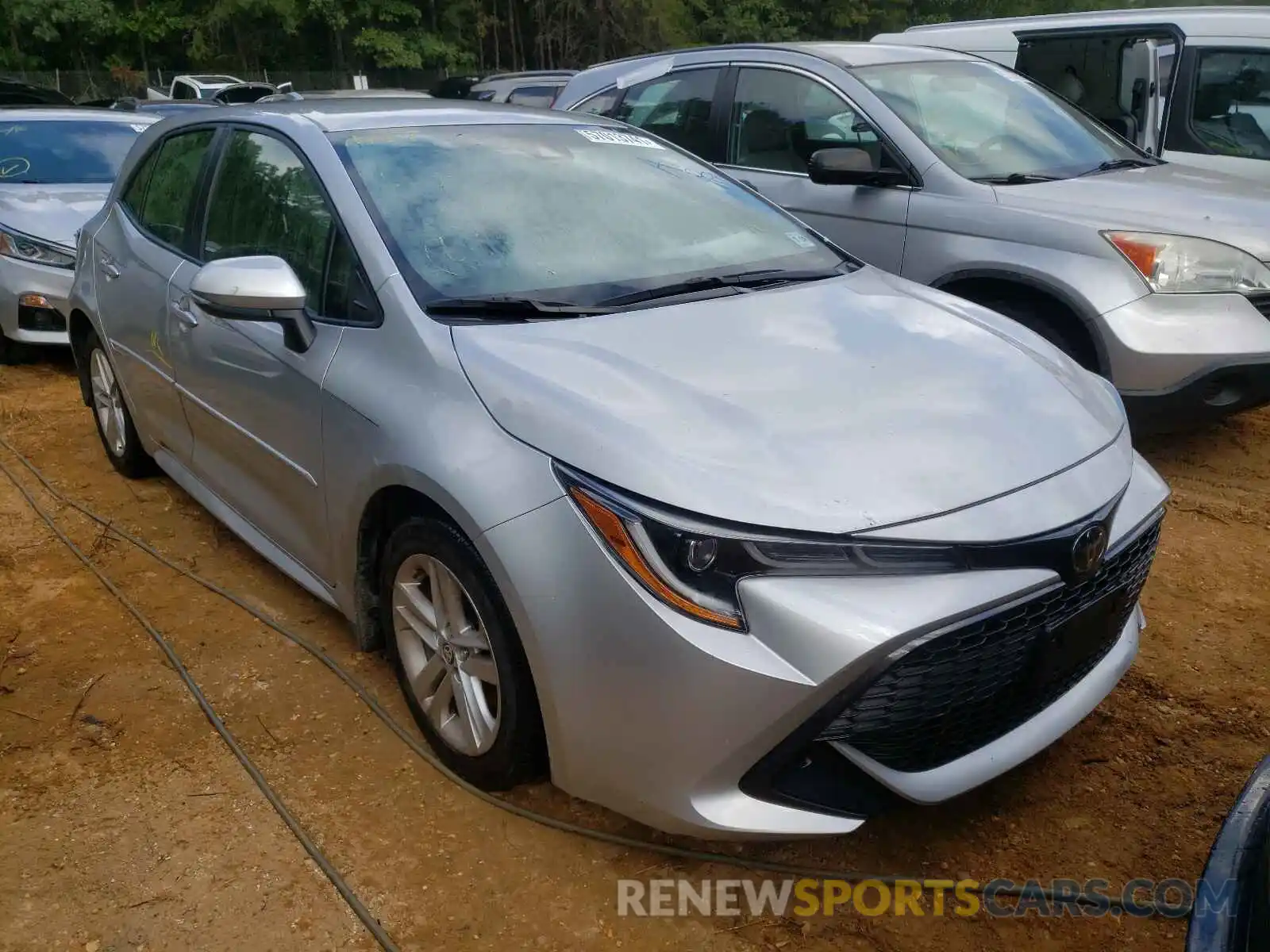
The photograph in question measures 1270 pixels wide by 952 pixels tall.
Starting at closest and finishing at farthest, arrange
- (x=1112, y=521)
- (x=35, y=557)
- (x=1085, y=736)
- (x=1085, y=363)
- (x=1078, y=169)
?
(x=1112, y=521), (x=1085, y=736), (x=35, y=557), (x=1085, y=363), (x=1078, y=169)

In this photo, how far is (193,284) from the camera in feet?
9.59

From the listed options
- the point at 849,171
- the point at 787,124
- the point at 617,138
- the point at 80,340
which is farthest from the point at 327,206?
the point at 787,124

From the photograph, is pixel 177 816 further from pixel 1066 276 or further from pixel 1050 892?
pixel 1066 276

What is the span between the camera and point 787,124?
5520mm

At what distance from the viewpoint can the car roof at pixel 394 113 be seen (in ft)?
11.0

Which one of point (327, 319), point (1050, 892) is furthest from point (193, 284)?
point (1050, 892)

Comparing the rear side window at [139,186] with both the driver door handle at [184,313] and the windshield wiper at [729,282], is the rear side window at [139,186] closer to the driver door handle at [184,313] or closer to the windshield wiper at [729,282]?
the driver door handle at [184,313]

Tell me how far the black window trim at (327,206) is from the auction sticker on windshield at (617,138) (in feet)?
3.07

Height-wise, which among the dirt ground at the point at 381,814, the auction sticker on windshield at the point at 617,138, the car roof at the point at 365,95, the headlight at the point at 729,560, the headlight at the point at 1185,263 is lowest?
the dirt ground at the point at 381,814

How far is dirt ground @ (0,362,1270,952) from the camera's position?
7.56ft

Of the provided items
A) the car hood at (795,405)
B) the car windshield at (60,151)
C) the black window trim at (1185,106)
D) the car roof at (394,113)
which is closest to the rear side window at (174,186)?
the car roof at (394,113)

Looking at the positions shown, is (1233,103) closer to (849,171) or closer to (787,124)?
(787,124)

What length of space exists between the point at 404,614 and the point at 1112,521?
1.72 m

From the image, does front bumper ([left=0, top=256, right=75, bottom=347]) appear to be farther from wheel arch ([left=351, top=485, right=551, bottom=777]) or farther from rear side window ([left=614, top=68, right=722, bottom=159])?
wheel arch ([left=351, top=485, right=551, bottom=777])
